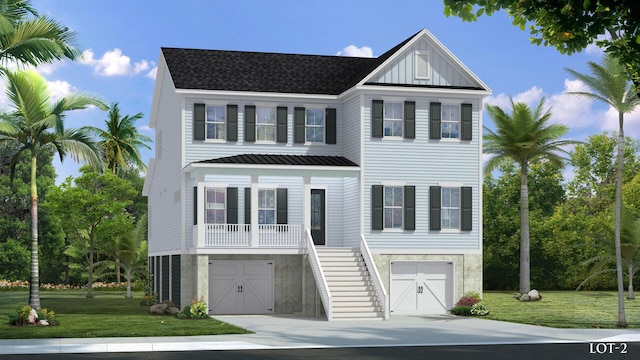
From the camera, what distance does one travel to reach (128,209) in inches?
2884

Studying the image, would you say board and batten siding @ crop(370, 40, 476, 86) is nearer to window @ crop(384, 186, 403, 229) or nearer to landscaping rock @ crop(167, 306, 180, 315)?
window @ crop(384, 186, 403, 229)

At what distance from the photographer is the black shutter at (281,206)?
34.4m

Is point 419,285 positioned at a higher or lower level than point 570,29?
lower

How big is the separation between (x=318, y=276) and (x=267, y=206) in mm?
4755

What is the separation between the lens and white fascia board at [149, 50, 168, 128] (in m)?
37.7

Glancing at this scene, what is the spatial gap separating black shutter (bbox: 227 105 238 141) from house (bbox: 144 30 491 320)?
0.12ft

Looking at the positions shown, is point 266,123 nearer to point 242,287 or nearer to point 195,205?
point 195,205

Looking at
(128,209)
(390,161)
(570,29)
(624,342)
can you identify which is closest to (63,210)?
(390,161)

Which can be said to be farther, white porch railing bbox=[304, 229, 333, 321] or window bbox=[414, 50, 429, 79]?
window bbox=[414, 50, 429, 79]

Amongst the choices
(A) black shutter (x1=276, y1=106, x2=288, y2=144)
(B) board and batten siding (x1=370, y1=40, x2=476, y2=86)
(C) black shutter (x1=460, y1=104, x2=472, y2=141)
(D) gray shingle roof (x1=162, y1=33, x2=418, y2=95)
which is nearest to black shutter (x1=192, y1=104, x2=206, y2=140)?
(D) gray shingle roof (x1=162, y1=33, x2=418, y2=95)

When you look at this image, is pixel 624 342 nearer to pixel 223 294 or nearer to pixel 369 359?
pixel 369 359

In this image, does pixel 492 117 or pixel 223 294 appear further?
pixel 492 117

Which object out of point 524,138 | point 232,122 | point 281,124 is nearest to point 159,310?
point 232,122

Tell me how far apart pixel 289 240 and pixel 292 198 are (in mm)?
2222
